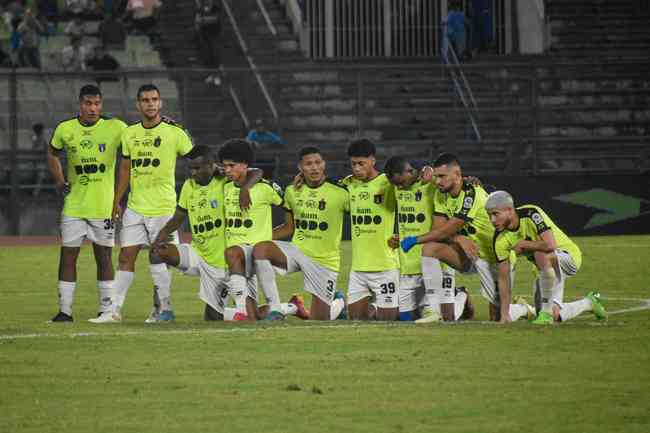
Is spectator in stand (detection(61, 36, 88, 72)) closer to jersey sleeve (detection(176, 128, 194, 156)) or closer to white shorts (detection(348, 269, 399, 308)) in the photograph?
jersey sleeve (detection(176, 128, 194, 156))

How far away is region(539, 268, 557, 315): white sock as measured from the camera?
1349 cm

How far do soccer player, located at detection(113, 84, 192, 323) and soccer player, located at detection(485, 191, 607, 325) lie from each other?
310cm

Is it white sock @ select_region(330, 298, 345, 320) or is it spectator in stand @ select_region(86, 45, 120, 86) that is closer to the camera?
white sock @ select_region(330, 298, 345, 320)

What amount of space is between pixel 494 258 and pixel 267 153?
13.4 m

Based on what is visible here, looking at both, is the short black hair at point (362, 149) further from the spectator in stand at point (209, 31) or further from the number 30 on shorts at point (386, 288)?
the spectator in stand at point (209, 31)

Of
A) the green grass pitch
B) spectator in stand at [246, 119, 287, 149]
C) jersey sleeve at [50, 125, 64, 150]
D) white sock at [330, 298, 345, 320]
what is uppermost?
spectator in stand at [246, 119, 287, 149]

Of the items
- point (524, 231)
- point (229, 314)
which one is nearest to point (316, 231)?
point (229, 314)

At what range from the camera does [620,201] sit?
2719cm

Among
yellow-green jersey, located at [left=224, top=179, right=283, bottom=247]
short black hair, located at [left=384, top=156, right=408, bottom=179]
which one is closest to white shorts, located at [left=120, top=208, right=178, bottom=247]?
yellow-green jersey, located at [left=224, top=179, right=283, bottom=247]

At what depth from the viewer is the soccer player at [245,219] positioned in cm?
1447

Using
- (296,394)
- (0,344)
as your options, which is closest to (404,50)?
(0,344)

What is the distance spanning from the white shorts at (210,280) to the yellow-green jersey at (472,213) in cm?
211

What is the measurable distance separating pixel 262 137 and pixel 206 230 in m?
12.8

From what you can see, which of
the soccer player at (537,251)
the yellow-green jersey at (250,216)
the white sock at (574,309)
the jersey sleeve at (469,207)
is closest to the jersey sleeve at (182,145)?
the yellow-green jersey at (250,216)
